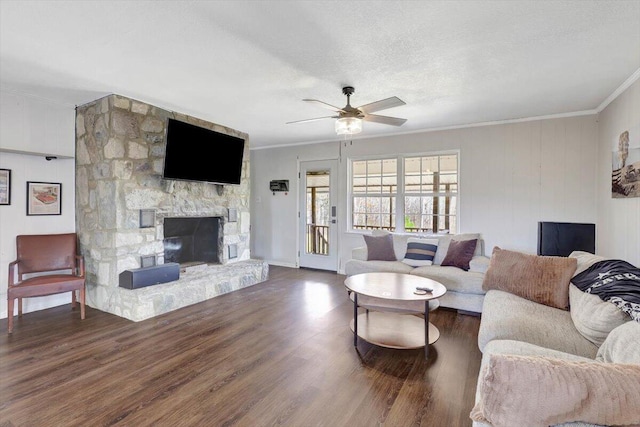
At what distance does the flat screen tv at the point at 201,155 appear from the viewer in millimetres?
3690

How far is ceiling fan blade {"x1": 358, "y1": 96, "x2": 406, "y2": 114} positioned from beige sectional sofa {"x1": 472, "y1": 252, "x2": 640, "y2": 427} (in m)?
1.81

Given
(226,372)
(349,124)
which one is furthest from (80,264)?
(349,124)

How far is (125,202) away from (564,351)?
13.4ft

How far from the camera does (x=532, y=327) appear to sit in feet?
6.79

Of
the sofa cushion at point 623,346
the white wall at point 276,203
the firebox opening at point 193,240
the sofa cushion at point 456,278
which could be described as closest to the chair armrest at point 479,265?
the sofa cushion at point 456,278

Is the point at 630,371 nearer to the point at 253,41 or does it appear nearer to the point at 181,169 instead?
the point at 253,41

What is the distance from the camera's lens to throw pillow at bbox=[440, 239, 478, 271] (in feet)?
12.9

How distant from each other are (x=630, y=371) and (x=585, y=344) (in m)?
0.96

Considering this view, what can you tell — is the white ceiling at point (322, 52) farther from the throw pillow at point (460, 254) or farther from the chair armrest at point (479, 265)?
the chair armrest at point (479, 265)

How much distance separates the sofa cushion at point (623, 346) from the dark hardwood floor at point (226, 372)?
32.0 inches

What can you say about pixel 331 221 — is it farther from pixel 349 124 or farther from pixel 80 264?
pixel 80 264

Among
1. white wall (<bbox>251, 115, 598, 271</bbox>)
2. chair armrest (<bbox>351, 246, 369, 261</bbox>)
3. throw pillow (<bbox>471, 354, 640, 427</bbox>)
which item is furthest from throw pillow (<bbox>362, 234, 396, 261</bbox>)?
throw pillow (<bbox>471, 354, 640, 427</bbox>)

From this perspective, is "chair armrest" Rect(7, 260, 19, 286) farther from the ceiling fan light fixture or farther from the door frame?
the door frame

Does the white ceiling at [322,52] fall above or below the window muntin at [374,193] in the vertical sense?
above
